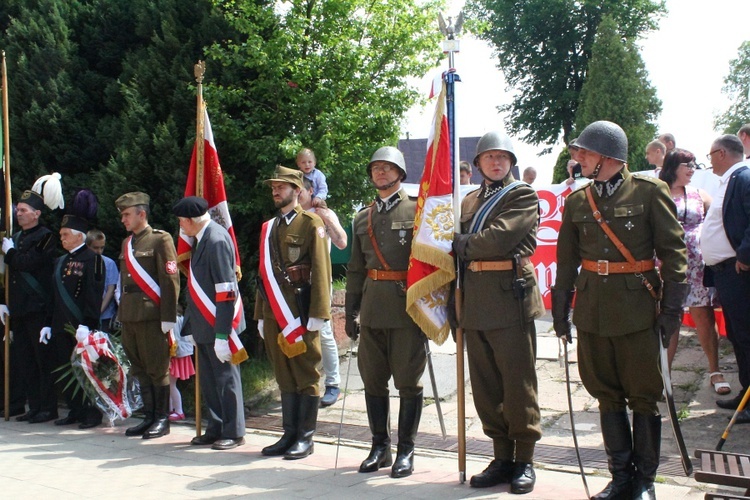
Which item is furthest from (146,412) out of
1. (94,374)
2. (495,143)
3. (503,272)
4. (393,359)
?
(495,143)

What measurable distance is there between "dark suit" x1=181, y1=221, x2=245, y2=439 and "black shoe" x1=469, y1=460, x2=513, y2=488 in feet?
7.36

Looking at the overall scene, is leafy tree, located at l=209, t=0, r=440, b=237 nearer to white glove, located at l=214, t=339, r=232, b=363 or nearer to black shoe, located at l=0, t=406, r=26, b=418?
white glove, located at l=214, t=339, r=232, b=363

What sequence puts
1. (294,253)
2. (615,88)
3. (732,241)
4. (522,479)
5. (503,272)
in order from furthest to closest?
(615,88)
(294,253)
(732,241)
(503,272)
(522,479)

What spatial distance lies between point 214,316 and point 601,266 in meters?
3.17

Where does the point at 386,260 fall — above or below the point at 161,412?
above

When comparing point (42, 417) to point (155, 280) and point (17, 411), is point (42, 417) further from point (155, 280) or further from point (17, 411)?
point (155, 280)

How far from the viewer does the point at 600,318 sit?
4711 mm

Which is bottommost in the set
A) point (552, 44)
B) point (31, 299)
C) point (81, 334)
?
point (81, 334)

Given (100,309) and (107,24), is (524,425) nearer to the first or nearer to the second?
(100,309)

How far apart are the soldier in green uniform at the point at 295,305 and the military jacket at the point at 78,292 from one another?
2101 millimetres

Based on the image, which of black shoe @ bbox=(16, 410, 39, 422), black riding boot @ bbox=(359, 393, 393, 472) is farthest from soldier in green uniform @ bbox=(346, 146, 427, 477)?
black shoe @ bbox=(16, 410, 39, 422)

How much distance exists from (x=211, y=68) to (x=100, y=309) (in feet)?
8.96

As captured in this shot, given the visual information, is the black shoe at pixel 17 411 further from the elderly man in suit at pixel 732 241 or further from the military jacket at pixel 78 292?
the elderly man in suit at pixel 732 241

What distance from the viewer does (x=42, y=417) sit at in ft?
26.7
